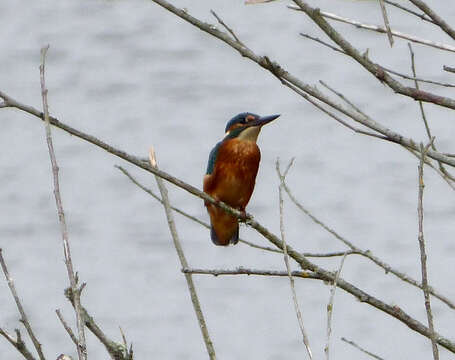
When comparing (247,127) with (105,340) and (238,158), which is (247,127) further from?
(105,340)

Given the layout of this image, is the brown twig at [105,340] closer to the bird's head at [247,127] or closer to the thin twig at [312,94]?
the thin twig at [312,94]

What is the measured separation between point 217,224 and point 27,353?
6.45 feet

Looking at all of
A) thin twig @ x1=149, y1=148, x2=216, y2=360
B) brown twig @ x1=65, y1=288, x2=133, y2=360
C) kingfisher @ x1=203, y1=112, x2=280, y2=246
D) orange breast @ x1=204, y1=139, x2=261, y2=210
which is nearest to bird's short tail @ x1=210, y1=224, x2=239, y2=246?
kingfisher @ x1=203, y1=112, x2=280, y2=246

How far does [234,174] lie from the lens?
335cm

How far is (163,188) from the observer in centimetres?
191

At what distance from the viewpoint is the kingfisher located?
3340 millimetres

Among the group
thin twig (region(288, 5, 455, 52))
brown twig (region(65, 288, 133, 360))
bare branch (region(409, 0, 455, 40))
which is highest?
thin twig (region(288, 5, 455, 52))

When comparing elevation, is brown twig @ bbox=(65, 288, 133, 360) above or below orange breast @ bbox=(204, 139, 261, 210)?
below

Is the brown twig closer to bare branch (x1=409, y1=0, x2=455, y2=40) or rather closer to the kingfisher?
bare branch (x1=409, y1=0, x2=455, y2=40)

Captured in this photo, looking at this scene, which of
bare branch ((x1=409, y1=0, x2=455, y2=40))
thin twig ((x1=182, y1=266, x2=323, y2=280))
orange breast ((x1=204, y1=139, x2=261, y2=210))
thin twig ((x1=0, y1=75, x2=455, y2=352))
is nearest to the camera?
bare branch ((x1=409, y1=0, x2=455, y2=40))

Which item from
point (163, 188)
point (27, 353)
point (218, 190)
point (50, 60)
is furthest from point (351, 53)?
point (50, 60)

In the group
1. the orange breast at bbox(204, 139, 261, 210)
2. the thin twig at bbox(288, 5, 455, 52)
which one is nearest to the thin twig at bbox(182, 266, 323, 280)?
the thin twig at bbox(288, 5, 455, 52)

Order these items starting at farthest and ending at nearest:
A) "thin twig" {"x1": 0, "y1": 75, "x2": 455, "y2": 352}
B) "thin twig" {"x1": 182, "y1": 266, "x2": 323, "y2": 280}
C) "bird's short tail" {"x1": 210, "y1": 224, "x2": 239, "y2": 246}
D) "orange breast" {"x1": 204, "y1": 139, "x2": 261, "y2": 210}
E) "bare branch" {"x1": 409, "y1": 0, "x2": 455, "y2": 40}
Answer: "bird's short tail" {"x1": 210, "y1": 224, "x2": 239, "y2": 246} < "orange breast" {"x1": 204, "y1": 139, "x2": 261, "y2": 210} < "thin twig" {"x1": 182, "y1": 266, "x2": 323, "y2": 280} < "thin twig" {"x1": 0, "y1": 75, "x2": 455, "y2": 352} < "bare branch" {"x1": 409, "y1": 0, "x2": 455, "y2": 40}

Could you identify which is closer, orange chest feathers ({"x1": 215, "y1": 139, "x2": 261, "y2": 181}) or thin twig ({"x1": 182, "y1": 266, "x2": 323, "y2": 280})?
thin twig ({"x1": 182, "y1": 266, "x2": 323, "y2": 280})
